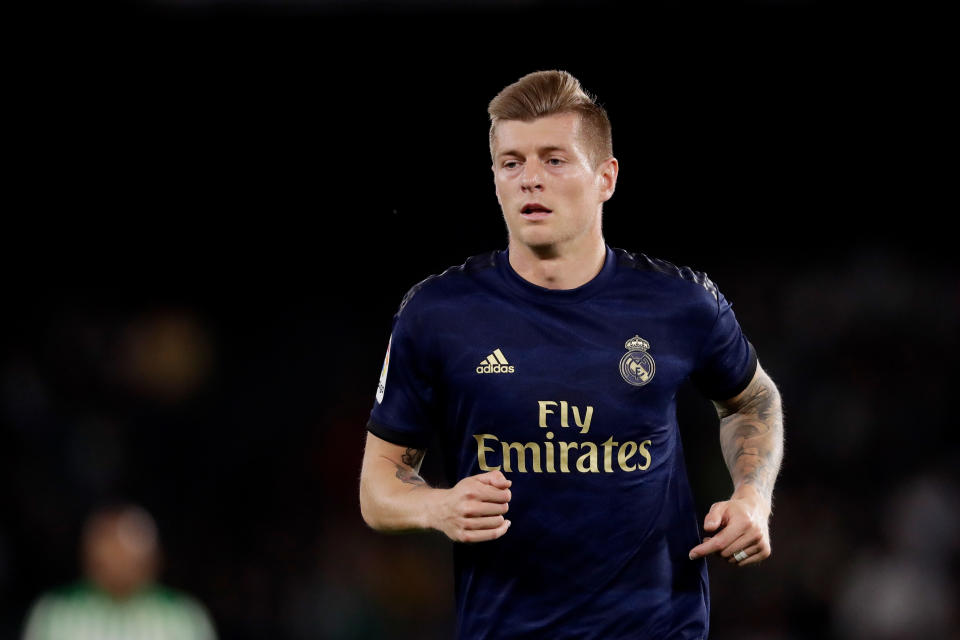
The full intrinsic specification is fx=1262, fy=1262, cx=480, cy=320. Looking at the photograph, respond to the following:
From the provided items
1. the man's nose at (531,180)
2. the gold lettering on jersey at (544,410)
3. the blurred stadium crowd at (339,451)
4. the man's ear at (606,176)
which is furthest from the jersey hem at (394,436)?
the blurred stadium crowd at (339,451)

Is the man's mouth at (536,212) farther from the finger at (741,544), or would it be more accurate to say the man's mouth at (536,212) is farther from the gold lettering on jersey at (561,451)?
the finger at (741,544)

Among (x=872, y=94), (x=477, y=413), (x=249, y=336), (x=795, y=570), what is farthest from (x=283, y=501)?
(x=477, y=413)

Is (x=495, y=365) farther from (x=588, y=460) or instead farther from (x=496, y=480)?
(x=496, y=480)

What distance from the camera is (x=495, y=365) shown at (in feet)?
11.6

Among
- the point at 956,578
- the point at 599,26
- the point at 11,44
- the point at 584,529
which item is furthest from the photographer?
the point at 11,44

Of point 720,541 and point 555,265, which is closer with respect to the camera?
point 720,541

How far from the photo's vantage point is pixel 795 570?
9.60m

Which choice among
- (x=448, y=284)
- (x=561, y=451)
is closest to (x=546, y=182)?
(x=448, y=284)

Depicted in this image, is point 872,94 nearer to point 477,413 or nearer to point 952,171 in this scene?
point 952,171

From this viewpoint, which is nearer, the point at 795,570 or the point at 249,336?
the point at 795,570

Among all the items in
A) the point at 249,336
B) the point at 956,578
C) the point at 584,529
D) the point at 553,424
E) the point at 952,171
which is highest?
the point at 952,171

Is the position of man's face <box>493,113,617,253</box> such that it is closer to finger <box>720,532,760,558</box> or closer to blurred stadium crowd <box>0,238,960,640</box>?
finger <box>720,532,760,558</box>

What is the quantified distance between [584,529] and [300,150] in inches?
350

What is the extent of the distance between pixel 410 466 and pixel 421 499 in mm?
286
